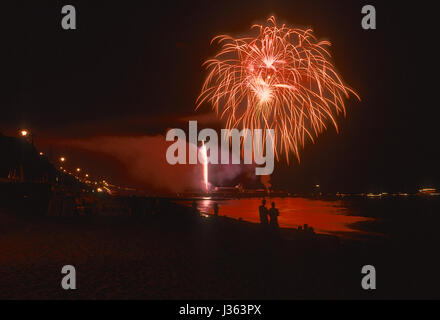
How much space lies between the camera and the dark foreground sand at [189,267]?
9.01 meters

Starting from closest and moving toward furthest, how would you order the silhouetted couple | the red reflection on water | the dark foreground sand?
the dark foreground sand
the silhouetted couple
the red reflection on water

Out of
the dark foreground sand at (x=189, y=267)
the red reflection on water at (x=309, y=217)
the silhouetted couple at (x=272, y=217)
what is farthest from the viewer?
the red reflection on water at (x=309, y=217)

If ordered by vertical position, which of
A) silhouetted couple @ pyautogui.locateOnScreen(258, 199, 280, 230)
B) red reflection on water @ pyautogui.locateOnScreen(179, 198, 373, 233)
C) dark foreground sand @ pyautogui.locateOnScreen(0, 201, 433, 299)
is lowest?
red reflection on water @ pyautogui.locateOnScreen(179, 198, 373, 233)

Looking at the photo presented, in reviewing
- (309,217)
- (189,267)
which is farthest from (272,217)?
(309,217)

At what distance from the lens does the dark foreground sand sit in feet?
29.6

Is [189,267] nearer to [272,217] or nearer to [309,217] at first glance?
[272,217]

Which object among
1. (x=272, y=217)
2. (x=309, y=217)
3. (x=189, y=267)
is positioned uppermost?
(x=272, y=217)

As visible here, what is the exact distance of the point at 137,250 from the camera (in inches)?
584

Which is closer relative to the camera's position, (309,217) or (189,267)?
(189,267)

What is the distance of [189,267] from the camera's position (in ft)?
38.4

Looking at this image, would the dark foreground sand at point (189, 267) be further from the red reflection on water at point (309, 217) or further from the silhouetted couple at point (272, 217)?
the red reflection on water at point (309, 217)

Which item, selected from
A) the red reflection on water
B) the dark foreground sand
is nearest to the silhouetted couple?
the dark foreground sand

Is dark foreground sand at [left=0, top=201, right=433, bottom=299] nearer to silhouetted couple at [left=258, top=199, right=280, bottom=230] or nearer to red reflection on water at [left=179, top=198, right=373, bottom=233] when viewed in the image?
silhouetted couple at [left=258, top=199, right=280, bottom=230]

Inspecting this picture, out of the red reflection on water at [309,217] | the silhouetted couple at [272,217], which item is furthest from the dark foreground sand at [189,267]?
the red reflection on water at [309,217]
